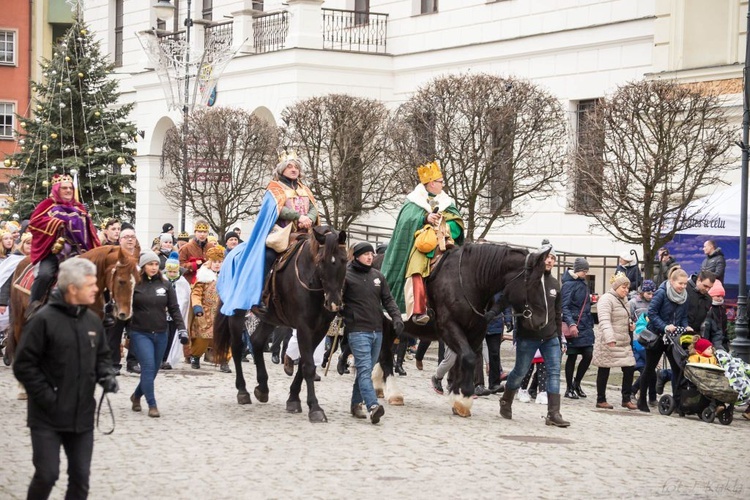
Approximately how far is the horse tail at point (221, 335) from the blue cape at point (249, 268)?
Result: 46 cm

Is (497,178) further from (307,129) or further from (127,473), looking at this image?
(127,473)

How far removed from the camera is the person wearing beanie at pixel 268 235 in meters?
14.9

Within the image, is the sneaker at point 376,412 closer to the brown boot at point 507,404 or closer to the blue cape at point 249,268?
the brown boot at point 507,404

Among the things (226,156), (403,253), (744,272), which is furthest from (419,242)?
(226,156)

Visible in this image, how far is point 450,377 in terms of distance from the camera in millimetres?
15469

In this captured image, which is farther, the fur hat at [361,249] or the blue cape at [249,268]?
the blue cape at [249,268]

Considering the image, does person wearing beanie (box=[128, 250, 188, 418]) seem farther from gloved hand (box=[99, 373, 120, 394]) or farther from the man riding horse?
gloved hand (box=[99, 373, 120, 394])

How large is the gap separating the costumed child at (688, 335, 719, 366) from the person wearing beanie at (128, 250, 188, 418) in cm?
609

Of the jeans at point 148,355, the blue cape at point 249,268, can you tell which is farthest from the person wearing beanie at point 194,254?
the jeans at point 148,355

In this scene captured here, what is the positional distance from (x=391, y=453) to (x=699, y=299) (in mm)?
6467

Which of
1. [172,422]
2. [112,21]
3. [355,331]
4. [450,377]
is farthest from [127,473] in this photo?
[112,21]

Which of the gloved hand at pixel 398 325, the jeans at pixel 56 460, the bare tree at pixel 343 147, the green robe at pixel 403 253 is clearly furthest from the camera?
Answer: the bare tree at pixel 343 147

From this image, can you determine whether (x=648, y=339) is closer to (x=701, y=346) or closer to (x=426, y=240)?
(x=701, y=346)

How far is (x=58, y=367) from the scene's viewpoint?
7.98 m
